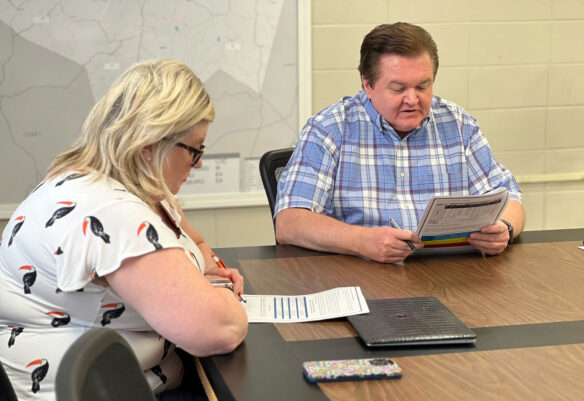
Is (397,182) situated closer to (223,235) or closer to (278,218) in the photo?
(278,218)

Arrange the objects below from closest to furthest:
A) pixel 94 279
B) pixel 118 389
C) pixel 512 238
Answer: pixel 118 389, pixel 94 279, pixel 512 238

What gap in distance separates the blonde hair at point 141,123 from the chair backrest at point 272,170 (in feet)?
3.65

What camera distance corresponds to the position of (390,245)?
2.09 m

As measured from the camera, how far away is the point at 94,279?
1469 millimetres

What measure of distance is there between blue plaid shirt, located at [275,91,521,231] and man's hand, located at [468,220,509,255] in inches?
14.7

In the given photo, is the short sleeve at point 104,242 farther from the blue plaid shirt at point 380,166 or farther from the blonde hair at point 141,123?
the blue plaid shirt at point 380,166

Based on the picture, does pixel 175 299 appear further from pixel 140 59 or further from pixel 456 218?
pixel 140 59

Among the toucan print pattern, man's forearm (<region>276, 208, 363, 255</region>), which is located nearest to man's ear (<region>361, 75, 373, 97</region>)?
man's forearm (<region>276, 208, 363, 255</region>)

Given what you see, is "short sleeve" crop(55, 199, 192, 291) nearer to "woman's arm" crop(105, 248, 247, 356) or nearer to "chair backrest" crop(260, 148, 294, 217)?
"woman's arm" crop(105, 248, 247, 356)

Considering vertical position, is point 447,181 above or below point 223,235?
above

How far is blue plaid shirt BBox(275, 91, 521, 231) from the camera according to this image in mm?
2523

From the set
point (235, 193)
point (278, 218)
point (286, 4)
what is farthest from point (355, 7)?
point (278, 218)

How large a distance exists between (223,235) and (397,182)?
4.28ft

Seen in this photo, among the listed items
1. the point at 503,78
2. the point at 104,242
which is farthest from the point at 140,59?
the point at 104,242
